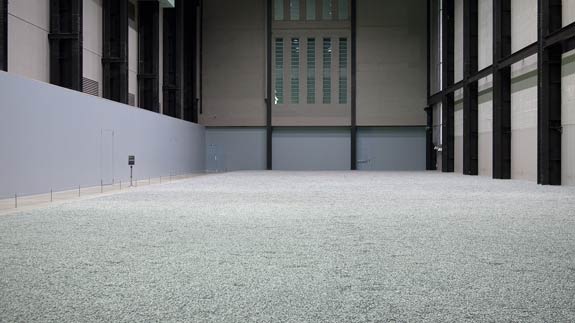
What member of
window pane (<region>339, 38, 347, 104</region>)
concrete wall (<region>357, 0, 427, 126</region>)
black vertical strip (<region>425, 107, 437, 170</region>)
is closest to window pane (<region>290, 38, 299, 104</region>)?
window pane (<region>339, 38, 347, 104</region>)

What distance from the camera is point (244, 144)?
4509 centimetres

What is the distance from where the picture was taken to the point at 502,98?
91.1 ft

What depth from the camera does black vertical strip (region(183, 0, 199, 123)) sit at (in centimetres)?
4197

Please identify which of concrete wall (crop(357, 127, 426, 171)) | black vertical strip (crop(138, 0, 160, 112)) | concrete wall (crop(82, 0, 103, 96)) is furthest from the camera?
concrete wall (crop(357, 127, 426, 171))

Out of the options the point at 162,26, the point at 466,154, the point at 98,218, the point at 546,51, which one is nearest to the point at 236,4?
the point at 162,26

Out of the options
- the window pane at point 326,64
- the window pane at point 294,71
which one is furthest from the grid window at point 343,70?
the window pane at point 294,71

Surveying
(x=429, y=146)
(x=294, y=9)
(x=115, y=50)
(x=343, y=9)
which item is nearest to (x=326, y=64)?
(x=343, y=9)

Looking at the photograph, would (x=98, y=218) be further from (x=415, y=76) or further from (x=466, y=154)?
(x=415, y=76)

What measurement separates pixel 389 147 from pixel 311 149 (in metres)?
5.82

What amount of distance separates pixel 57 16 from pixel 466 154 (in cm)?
2192

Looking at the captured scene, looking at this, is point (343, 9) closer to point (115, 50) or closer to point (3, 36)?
point (115, 50)

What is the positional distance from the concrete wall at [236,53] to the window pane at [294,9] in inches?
82.0

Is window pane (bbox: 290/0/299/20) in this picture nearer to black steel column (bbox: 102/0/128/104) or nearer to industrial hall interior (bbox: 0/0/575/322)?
industrial hall interior (bbox: 0/0/575/322)

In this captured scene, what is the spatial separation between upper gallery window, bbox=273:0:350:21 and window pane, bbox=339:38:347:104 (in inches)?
77.9
